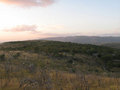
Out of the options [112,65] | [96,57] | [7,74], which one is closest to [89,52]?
[96,57]

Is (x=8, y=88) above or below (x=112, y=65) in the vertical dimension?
above

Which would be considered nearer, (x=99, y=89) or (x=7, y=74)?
(x=99, y=89)

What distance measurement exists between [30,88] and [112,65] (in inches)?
868

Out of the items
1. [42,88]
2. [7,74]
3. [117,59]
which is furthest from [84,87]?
[117,59]

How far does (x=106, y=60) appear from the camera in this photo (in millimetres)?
28094

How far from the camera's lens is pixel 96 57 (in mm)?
29719

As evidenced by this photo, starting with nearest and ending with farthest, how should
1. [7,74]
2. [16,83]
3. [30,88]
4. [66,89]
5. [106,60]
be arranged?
[30,88]
[66,89]
[16,83]
[7,74]
[106,60]

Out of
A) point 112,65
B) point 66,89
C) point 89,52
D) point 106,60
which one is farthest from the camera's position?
point 89,52

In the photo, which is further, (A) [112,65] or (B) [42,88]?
(A) [112,65]

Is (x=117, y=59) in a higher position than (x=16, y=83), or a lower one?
lower

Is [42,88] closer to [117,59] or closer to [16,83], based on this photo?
[16,83]

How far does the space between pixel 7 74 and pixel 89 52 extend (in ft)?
84.1

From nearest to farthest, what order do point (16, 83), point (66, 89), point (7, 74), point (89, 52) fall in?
1. point (66, 89)
2. point (16, 83)
3. point (7, 74)
4. point (89, 52)

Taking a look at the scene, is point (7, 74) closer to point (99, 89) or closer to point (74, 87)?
point (74, 87)
